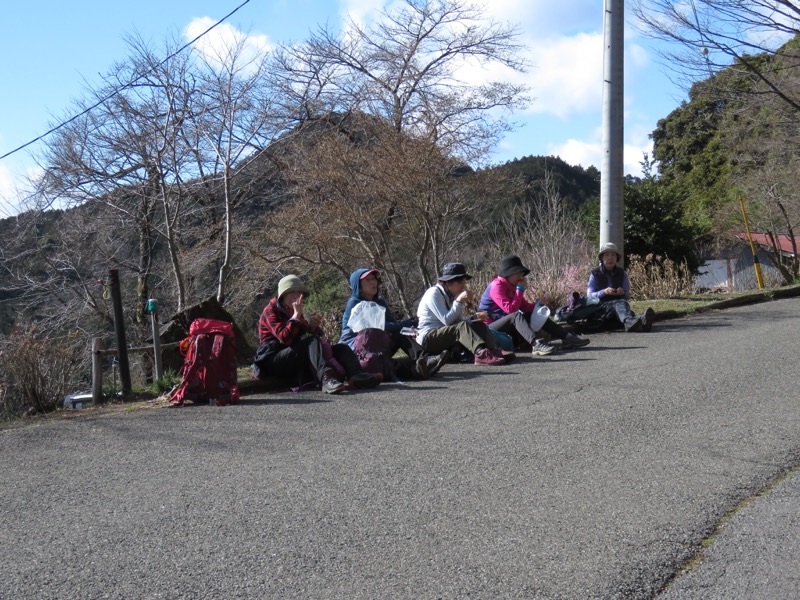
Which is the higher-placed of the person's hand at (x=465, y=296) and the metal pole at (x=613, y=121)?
the metal pole at (x=613, y=121)

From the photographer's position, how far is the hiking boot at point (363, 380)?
8.43 meters

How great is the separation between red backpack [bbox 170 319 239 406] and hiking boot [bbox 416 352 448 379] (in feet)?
6.43

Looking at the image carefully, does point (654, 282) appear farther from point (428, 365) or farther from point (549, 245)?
point (428, 365)

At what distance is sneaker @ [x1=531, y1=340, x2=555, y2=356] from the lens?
1008 centimetres

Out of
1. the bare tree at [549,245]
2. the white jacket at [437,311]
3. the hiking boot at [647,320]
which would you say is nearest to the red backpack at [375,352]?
the white jacket at [437,311]

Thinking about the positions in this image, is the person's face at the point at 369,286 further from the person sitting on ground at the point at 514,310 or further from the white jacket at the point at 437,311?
the person sitting on ground at the point at 514,310

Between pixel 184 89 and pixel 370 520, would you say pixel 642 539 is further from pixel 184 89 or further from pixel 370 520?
pixel 184 89

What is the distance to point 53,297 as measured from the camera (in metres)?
23.1

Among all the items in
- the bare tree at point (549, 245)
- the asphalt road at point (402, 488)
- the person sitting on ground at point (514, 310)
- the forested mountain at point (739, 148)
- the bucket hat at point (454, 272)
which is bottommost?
the asphalt road at point (402, 488)

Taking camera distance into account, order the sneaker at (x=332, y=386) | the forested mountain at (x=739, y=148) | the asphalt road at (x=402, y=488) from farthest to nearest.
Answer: the forested mountain at (x=739, y=148) → the sneaker at (x=332, y=386) → the asphalt road at (x=402, y=488)

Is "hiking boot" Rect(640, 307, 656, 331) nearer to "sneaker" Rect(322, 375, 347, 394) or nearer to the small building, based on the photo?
"sneaker" Rect(322, 375, 347, 394)

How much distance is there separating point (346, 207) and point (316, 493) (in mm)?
12158

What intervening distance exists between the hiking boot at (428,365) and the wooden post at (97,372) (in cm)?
Answer: 320

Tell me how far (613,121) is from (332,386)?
25.8 ft
